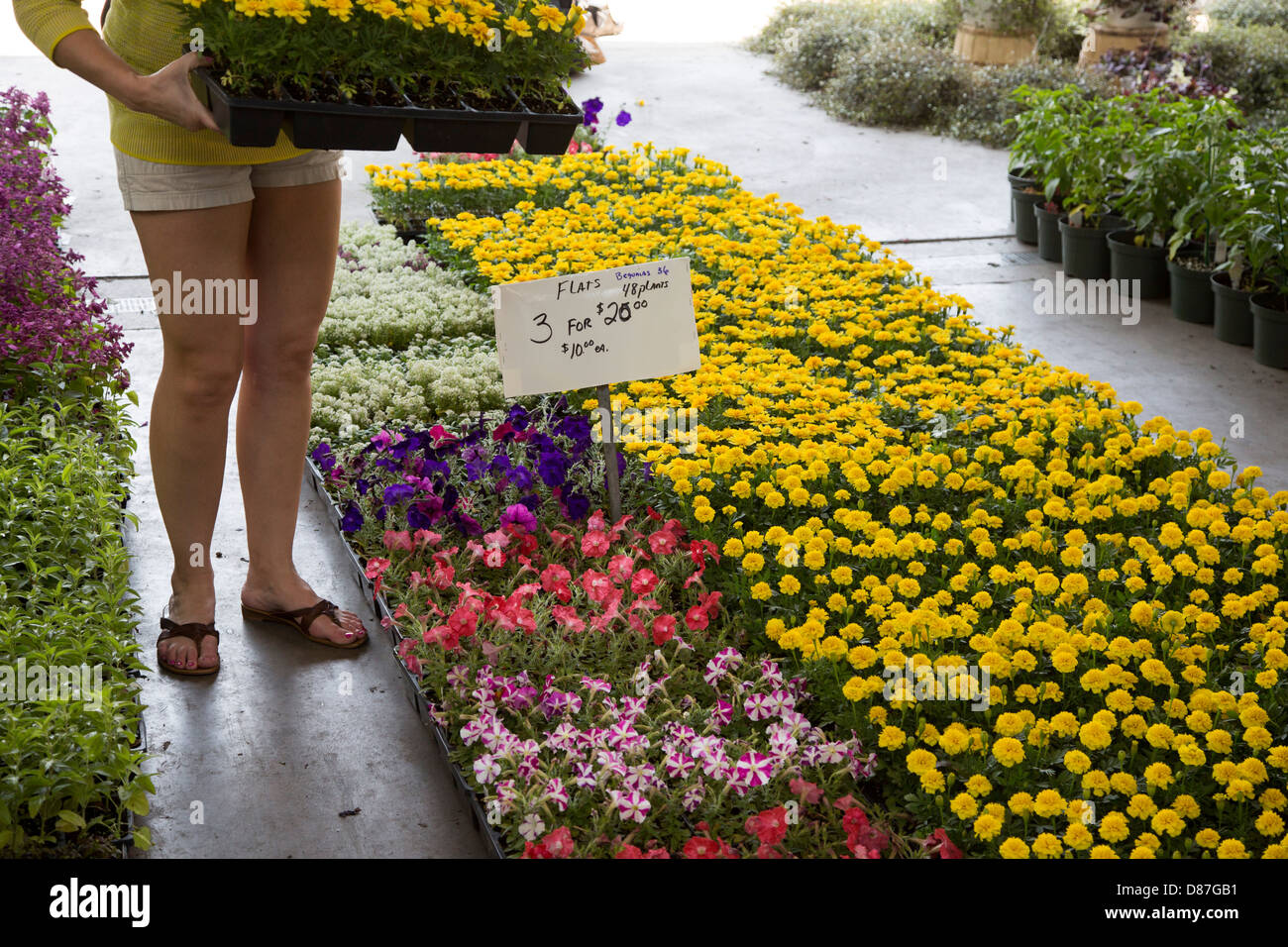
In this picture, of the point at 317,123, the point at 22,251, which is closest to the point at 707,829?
the point at 317,123

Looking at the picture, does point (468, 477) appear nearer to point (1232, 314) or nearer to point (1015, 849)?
point (1015, 849)

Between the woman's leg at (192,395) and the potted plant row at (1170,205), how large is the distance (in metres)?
4.07

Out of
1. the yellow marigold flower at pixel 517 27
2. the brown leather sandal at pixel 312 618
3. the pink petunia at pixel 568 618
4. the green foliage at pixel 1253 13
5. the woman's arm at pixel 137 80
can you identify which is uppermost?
the green foliage at pixel 1253 13

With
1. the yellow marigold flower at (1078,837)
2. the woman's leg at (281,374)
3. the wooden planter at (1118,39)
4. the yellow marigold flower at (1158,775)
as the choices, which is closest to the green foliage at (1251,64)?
the wooden planter at (1118,39)

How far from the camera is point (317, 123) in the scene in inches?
99.0

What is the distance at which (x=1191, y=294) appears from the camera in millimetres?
5512

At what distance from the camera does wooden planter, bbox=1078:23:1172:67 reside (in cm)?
1134

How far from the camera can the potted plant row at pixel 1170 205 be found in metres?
5.07

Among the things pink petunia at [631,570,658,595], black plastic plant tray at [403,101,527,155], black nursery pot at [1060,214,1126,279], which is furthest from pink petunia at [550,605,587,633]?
black nursery pot at [1060,214,1126,279]

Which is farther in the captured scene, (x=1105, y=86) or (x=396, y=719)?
(x=1105, y=86)

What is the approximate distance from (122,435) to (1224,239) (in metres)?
4.42

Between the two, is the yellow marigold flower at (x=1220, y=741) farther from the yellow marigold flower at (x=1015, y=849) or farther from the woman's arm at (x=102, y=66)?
the woman's arm at (x=102, y=66)

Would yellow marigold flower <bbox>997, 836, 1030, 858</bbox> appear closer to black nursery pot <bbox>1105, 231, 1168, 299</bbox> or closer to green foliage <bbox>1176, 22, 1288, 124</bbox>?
black nursery pot <bbox>1105, 231, 1168, 299</bbox>

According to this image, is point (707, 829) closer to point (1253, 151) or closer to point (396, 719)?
point (396, 719)
